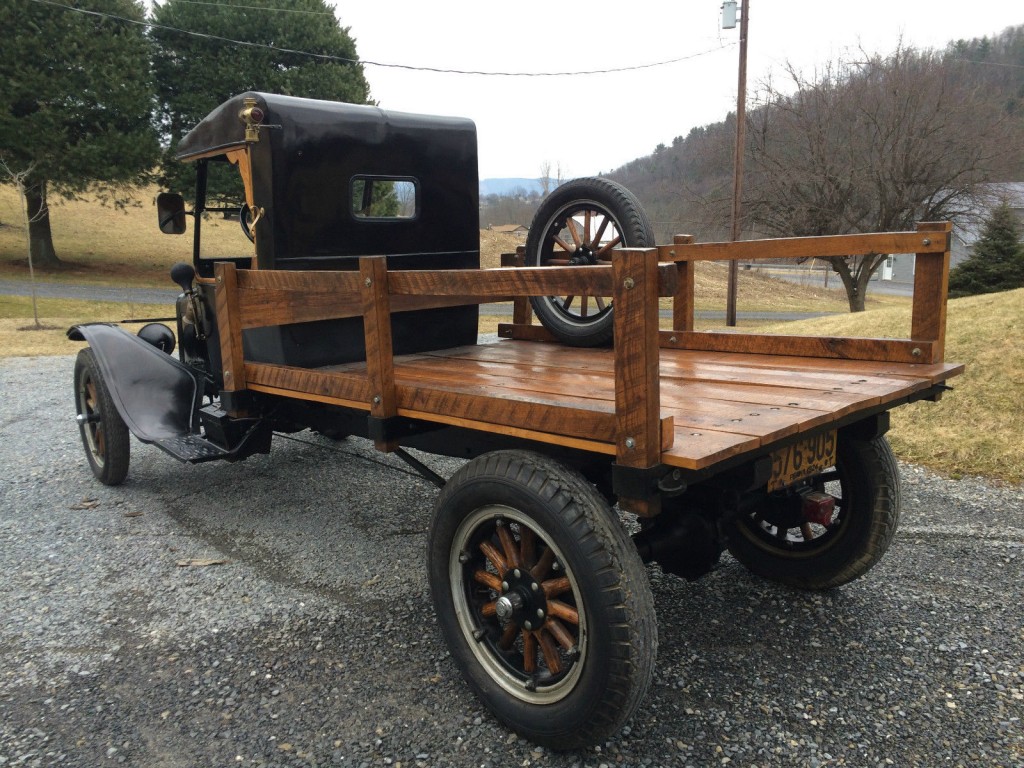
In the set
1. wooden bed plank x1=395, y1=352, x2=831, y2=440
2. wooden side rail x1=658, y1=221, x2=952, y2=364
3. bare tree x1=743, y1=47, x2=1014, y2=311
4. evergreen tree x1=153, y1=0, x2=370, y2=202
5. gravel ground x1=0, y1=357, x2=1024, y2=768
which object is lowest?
gravel ground x1=0, y1=357, x2=1024, y2=768

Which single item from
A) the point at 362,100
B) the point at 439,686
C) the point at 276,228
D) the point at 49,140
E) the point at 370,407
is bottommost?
the point at 439,686

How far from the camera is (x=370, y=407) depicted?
2965mm

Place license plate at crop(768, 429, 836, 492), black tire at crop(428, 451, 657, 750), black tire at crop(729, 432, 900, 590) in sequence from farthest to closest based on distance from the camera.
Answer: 1. black tire at crop(729, 432, 900, 590)
2. license plate at crop(768, 429, 836, 492)
3. black tire at crop(428, 451, 657, 750)

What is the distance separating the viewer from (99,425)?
512 centimetres

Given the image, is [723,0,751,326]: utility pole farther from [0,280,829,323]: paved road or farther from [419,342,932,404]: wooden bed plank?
[419,342,932,404]: wooden bed plank

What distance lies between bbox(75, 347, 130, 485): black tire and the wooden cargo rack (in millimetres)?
1584

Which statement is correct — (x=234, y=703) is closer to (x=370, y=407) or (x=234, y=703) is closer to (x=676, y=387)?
(x=370, y=407)

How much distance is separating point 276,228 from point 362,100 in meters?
25.7

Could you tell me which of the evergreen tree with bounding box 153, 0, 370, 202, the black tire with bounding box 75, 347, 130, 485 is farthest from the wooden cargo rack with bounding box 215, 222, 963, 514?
the evergreen tree with bounding box 153, 0, 370, 202

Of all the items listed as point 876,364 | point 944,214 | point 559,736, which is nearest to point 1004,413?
point 876,364

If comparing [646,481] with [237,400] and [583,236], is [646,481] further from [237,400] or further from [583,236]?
[583,236]

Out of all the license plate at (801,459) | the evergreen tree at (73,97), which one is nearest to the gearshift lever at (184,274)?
the license plate at (801,459)

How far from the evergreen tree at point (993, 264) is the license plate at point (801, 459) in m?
18.1

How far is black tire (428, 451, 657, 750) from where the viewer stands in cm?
220
